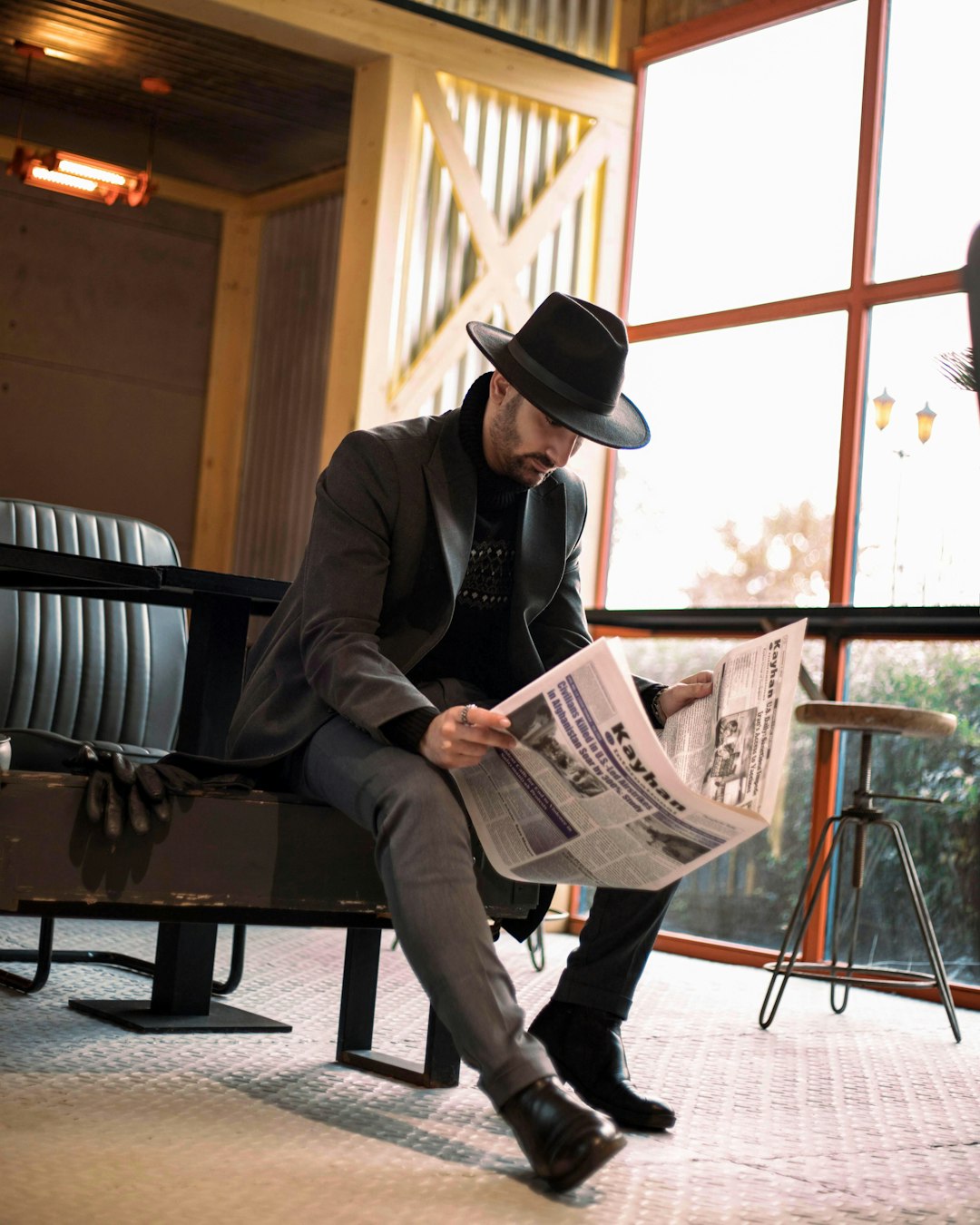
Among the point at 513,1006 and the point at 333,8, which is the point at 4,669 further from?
the point at 333,8

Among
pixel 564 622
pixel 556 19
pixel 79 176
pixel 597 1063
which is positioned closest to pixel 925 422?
pixel 556 19

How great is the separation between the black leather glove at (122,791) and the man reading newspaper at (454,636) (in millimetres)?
203

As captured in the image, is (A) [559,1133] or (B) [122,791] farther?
(B) [122,791]

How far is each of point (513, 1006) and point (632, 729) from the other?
36 centimetres

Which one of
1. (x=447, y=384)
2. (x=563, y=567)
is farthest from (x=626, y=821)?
(x=447, y=384)

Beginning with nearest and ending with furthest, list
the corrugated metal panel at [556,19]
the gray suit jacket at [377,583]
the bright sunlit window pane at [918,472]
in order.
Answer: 1. the gray suit jacket at [377,583]
2. the bright sunlit window pane at [918,472]
3. the corrugated metal panel at [556,19]

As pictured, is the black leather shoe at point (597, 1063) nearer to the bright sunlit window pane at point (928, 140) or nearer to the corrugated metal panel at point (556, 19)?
the bright sunlit window pane at point (928, 140)

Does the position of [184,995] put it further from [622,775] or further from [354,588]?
[622,775]

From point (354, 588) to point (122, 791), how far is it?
407 mm

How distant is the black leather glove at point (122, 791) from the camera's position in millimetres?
1905

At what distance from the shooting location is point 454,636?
2281 millimetres

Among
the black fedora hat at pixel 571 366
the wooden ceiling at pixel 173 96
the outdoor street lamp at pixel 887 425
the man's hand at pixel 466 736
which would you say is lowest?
the man's hand at pixel 466 736

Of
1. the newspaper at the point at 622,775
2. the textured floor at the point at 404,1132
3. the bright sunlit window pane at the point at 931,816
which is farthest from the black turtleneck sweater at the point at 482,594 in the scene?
the bright sunlit window pane at the point at 931,816

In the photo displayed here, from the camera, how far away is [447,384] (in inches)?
206
